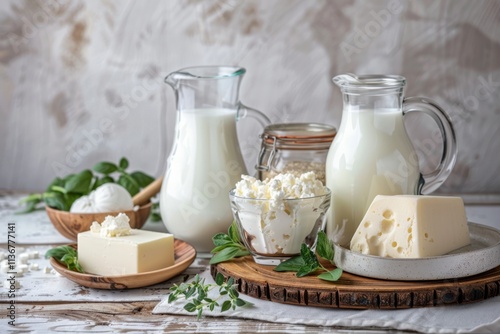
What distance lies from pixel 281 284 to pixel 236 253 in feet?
0.55

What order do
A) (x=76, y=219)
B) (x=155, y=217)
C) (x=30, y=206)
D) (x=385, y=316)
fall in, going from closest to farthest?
(x=385, y=316) → (x=76, y=219) → (x=155, y=217) → (x=30, y=206)

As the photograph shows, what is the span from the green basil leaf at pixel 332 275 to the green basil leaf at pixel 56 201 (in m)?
0.72

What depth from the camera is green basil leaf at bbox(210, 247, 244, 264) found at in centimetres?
121

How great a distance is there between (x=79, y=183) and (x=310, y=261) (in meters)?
0.70

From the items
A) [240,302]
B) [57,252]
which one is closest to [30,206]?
[57,252]

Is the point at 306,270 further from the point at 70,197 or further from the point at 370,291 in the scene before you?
the point at 70,197

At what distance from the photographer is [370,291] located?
1041 mm

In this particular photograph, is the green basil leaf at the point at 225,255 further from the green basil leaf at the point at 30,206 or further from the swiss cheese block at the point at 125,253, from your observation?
the green basil leaf at the point at 30,206

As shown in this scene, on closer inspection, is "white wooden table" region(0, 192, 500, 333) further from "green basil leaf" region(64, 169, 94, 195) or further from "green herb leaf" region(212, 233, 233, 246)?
"green basil leaf" region(64, 169, 94, 195)

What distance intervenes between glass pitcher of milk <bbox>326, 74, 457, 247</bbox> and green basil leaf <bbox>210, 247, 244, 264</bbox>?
19cm

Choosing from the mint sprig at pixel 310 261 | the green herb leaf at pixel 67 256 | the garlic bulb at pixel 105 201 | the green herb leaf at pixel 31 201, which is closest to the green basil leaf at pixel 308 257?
the mint sprig at pixel 310 261

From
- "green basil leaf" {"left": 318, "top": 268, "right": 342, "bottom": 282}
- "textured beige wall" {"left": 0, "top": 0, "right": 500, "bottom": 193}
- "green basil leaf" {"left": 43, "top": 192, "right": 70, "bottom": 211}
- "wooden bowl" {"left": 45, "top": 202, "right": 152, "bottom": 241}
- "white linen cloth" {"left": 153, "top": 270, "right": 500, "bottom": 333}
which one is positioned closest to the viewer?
"white linen cloth" {"left": 153, "top": 270, "right": 500, "bottom": 333}

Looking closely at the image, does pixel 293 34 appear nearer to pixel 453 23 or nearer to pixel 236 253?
pixel 453 23

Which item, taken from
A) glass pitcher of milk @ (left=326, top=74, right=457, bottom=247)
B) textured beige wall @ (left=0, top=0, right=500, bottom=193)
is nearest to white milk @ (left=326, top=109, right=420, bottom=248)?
glass pitcher of milk @ (left=326, top=74, right=457, bottom=247)
